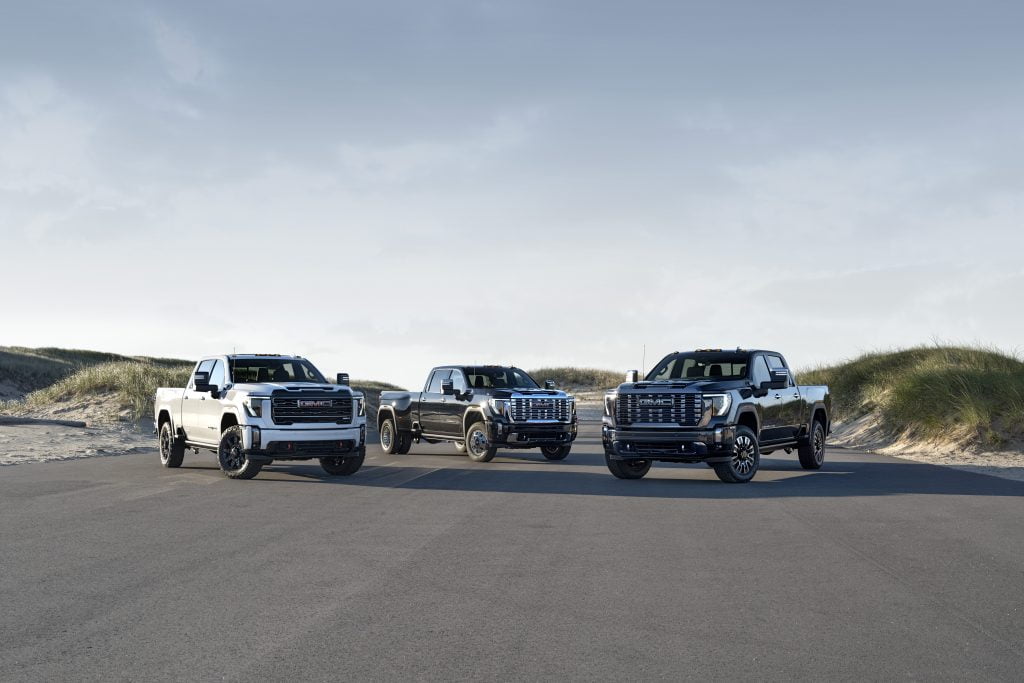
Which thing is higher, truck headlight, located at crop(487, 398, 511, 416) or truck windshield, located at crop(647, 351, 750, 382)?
truck windshield, located at crop(647, 351, 750, 382)

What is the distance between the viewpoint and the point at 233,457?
18688 millimetres

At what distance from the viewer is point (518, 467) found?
72.7 ft

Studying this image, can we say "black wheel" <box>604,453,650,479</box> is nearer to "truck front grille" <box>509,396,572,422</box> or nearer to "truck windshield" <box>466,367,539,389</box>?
"truck front grille" <box>509,396,572,422</box>

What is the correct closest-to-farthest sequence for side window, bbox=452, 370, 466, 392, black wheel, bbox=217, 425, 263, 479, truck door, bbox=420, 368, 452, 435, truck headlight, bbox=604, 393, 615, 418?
black wheel, bbox=217, 425, 263, 479 → truck headlight, bbox=604, 393, 615, 418 → side window, bbox=452, 370, 466, 392 → truck door, bbox=420, 368, 452, 435

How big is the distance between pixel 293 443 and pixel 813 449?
34.8 ft

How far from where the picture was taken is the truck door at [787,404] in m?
20.3

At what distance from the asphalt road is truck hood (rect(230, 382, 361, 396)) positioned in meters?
2.38

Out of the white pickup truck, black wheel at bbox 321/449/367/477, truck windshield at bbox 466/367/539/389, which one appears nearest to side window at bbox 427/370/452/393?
truck windshield at bbox 466/367/539/389

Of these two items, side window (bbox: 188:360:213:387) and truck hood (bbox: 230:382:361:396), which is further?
side window (bbox: 188:360:213:387)

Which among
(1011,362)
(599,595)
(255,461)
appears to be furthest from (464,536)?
Answer: (1011,362)

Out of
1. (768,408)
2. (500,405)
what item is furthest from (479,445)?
(768,408)

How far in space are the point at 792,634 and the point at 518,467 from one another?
15207 millimetres

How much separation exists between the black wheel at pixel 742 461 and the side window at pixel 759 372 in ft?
4.50

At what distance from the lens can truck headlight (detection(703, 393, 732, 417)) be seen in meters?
18.1
